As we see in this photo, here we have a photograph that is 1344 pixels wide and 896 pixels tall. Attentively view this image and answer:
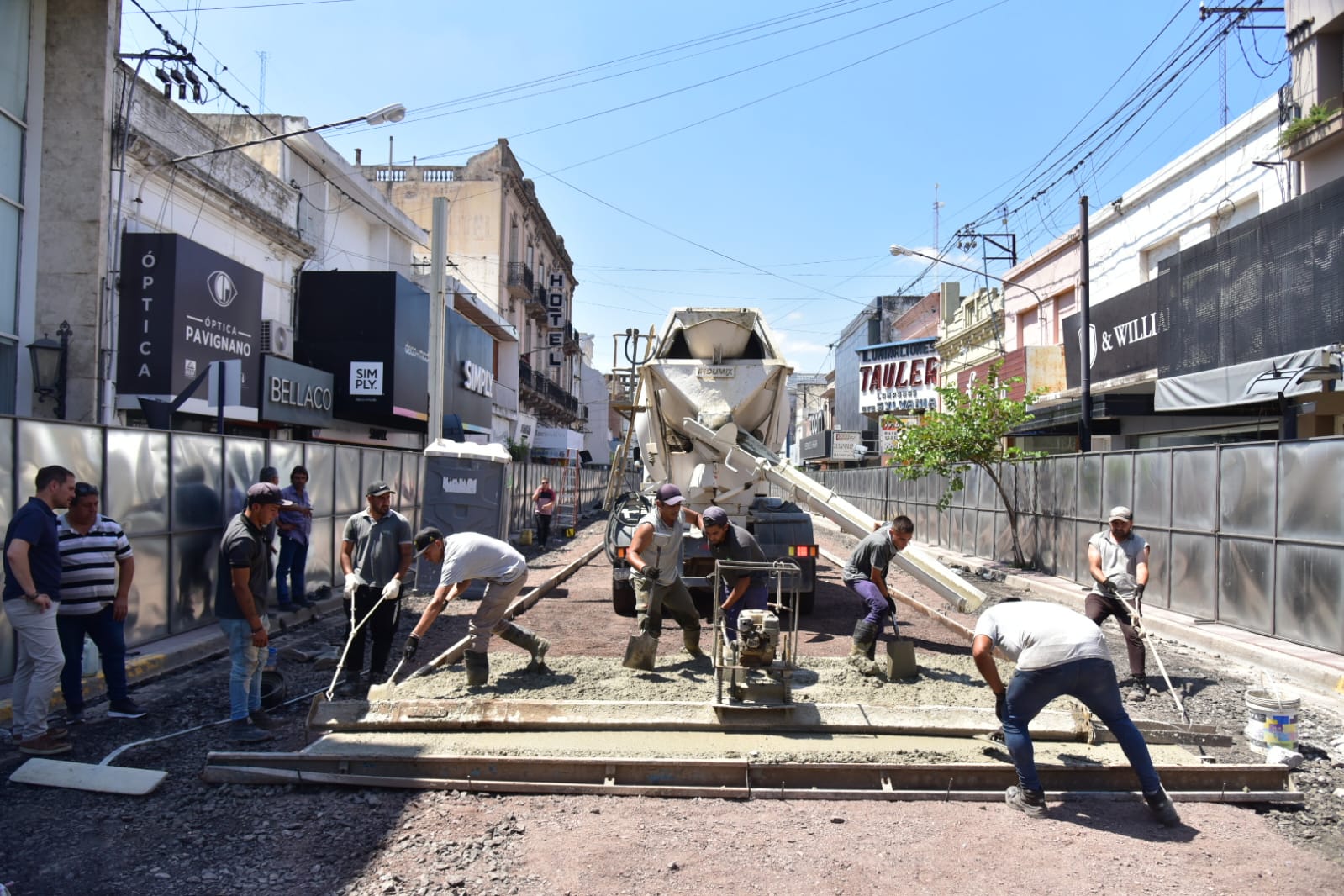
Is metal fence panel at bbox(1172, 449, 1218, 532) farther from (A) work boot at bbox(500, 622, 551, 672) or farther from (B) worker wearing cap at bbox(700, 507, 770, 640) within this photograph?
(A) work boot at bbox(500, 622, 551, 672)

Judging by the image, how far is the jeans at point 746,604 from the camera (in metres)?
7.57

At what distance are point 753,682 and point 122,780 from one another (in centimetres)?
382

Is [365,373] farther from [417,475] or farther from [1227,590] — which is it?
[1227,590]

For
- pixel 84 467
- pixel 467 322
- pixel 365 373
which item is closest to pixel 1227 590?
pixel 84 467

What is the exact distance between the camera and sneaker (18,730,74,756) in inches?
222

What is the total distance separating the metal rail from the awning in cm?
881

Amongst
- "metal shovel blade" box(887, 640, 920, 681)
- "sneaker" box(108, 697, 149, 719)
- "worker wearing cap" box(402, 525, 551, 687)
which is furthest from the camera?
"metal shovel blade" box(887, 640, 920, 681)

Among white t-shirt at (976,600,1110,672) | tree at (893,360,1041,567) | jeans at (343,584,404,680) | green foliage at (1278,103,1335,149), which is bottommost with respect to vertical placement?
jeans at (343,584,404,680)

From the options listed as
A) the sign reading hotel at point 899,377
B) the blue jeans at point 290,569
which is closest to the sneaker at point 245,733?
the blue jeans at point 290,569

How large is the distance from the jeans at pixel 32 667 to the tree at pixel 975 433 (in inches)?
602

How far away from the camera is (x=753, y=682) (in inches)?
243

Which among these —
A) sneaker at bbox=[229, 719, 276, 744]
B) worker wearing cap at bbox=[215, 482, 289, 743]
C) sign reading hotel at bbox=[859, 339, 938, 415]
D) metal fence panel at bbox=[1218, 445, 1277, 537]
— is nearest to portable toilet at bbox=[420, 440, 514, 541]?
worker wearing cap at bbox=[215, 482, 289, 743]

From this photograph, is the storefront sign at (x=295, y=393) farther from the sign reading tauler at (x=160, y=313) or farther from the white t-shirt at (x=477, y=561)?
the white t-shirt at (x=477, y=561)

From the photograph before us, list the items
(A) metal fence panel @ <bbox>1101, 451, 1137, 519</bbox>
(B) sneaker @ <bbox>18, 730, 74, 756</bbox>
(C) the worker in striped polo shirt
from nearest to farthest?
(B) sneaker @ <bbox>18, 730, 74, 756</bbox> → (C) the worker in striped polo shirt → (A) metal fence panel @ <bbox>1101, 451, 1137, 519</bbox>
